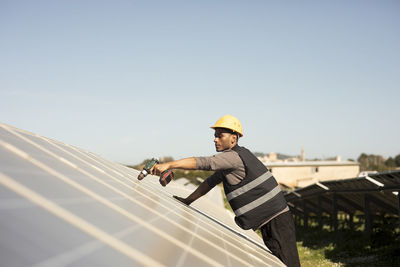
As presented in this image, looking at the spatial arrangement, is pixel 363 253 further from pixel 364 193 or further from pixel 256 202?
pixel 256 202

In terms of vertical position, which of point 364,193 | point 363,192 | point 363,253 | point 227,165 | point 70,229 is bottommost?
point 363,253

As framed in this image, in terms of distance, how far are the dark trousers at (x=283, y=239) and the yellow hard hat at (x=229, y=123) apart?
1159 mm

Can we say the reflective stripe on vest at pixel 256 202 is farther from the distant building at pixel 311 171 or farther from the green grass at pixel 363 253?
the distant building at pixel 311 171

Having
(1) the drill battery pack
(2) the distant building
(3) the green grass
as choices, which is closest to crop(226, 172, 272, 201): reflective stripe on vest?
(1) the drill battery pack

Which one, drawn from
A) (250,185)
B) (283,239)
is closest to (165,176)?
(250,185)

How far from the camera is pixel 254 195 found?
457cm

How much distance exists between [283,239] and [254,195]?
0.63 meters

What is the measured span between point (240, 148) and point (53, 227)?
3466mm

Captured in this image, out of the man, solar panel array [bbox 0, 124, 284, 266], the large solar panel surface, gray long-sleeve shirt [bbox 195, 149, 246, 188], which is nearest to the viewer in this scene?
solar panel array [bbox 0, 124, 284, 266]

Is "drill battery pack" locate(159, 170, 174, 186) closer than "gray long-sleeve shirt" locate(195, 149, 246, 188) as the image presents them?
No

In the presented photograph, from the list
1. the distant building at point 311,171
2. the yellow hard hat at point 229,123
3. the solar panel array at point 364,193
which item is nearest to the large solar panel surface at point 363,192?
the solar panel array at point 364,193

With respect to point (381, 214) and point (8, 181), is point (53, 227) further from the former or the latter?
point (381, 214)

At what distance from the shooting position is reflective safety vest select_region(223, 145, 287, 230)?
A: 4.52 metres

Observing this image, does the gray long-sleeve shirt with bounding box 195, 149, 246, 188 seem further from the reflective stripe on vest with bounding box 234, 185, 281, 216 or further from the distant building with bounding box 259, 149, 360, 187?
the distant building with bounding box 259, 149, 360, 187
